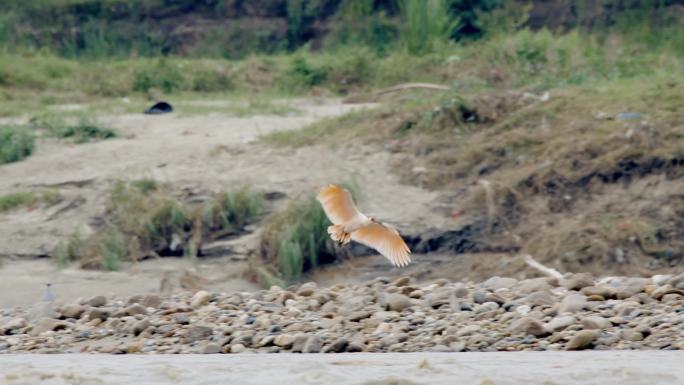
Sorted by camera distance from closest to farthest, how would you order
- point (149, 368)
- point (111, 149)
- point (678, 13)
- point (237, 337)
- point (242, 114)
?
point (149, 368)
point (237, 337)
point (111, 149)
point (242, 114)
point (678, 13)

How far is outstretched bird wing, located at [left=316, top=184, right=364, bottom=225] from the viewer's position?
7.68 metres

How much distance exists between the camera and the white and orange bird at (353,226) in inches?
303

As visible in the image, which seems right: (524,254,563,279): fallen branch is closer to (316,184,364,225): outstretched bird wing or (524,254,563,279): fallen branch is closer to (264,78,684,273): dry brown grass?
(264,78,684,273): dry brown grass

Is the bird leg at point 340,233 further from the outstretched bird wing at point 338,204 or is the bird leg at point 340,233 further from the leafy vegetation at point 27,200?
the leafy vegetation at point 27,200

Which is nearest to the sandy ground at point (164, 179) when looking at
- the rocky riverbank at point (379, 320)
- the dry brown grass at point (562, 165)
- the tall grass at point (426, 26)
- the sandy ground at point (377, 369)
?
the dry brown grass at point (562, 165)

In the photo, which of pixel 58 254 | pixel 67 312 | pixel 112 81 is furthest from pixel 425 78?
pixel 67 312

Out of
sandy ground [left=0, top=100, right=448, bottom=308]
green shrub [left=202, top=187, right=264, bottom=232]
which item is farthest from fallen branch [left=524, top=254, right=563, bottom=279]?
green shrub [left=202, top=187, right=264, bottom=232]

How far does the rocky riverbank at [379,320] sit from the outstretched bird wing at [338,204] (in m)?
0.48

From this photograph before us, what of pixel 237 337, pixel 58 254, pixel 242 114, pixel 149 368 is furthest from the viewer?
pixel 242 114

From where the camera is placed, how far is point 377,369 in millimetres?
6562

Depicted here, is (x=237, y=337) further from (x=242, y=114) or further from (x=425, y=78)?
(x=425, y=78)

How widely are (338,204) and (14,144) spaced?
6.02 metres

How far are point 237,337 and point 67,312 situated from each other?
1.35m

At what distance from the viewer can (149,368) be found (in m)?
6.79
